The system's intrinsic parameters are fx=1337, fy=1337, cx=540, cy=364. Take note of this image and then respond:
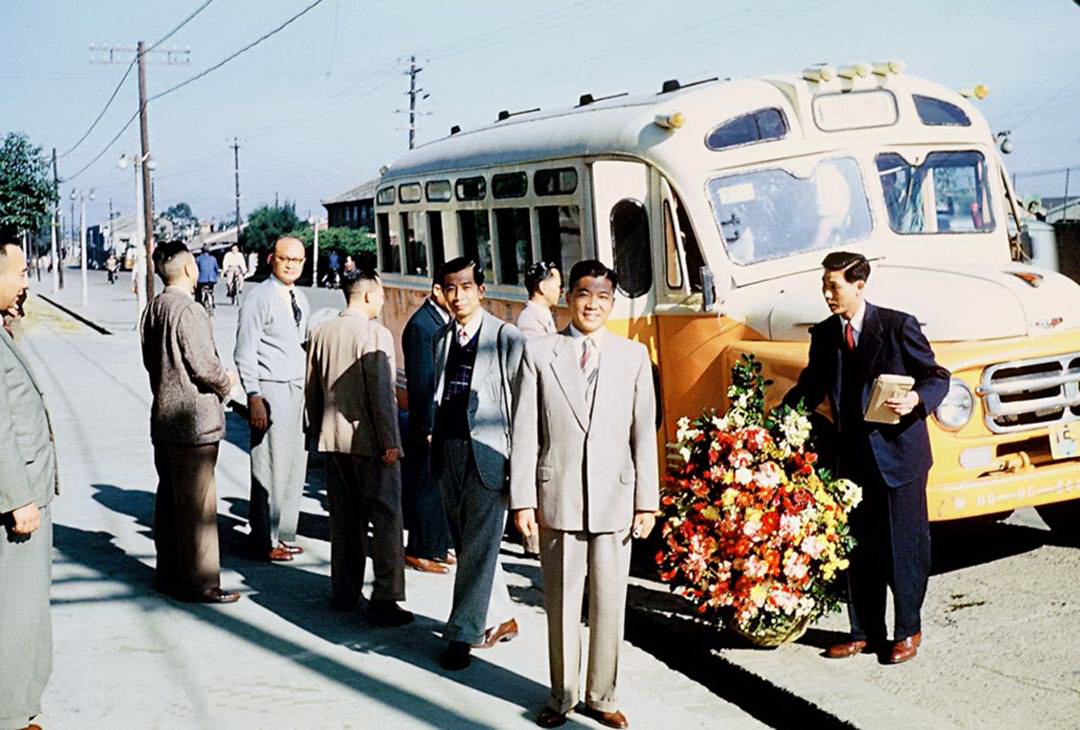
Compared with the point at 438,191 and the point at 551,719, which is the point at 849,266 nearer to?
the point at 551,719

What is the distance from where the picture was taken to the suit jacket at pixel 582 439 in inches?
224

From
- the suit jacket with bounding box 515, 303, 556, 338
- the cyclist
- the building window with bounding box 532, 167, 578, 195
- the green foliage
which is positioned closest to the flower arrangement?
the suit jacket with bounding box 515, 303, 556, 338

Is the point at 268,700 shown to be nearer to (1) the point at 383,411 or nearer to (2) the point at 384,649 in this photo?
(2) the point at 384,649

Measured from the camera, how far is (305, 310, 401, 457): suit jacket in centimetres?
759

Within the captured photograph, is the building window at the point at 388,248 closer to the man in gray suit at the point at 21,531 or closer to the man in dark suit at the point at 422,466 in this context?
the man in dark suit at the point at 422,466

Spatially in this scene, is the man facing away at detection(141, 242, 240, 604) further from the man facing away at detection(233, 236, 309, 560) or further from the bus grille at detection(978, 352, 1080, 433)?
the bus grille at detection(978, 352, 1080, 433)

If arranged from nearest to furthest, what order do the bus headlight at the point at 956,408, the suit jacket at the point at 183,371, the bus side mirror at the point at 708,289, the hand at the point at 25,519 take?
the hand at the point at 25,519 < the bus headlight at the point at 956,408 < the suit jacket at the point at 183,371 < the bus side mirror at the point at 708,289

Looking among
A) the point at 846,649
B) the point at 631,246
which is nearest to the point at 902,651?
the point at 846,649

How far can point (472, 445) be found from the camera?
6535mm

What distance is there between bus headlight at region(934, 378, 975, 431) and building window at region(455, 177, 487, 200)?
5.13 m

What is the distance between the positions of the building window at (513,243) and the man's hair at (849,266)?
4.00 m

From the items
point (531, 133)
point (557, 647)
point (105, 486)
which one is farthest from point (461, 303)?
point (105, 486)

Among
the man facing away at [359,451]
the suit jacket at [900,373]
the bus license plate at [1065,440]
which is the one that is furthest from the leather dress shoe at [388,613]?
the bus license plate at [1065,440]

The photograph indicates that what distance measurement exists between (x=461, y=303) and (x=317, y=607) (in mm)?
2236
